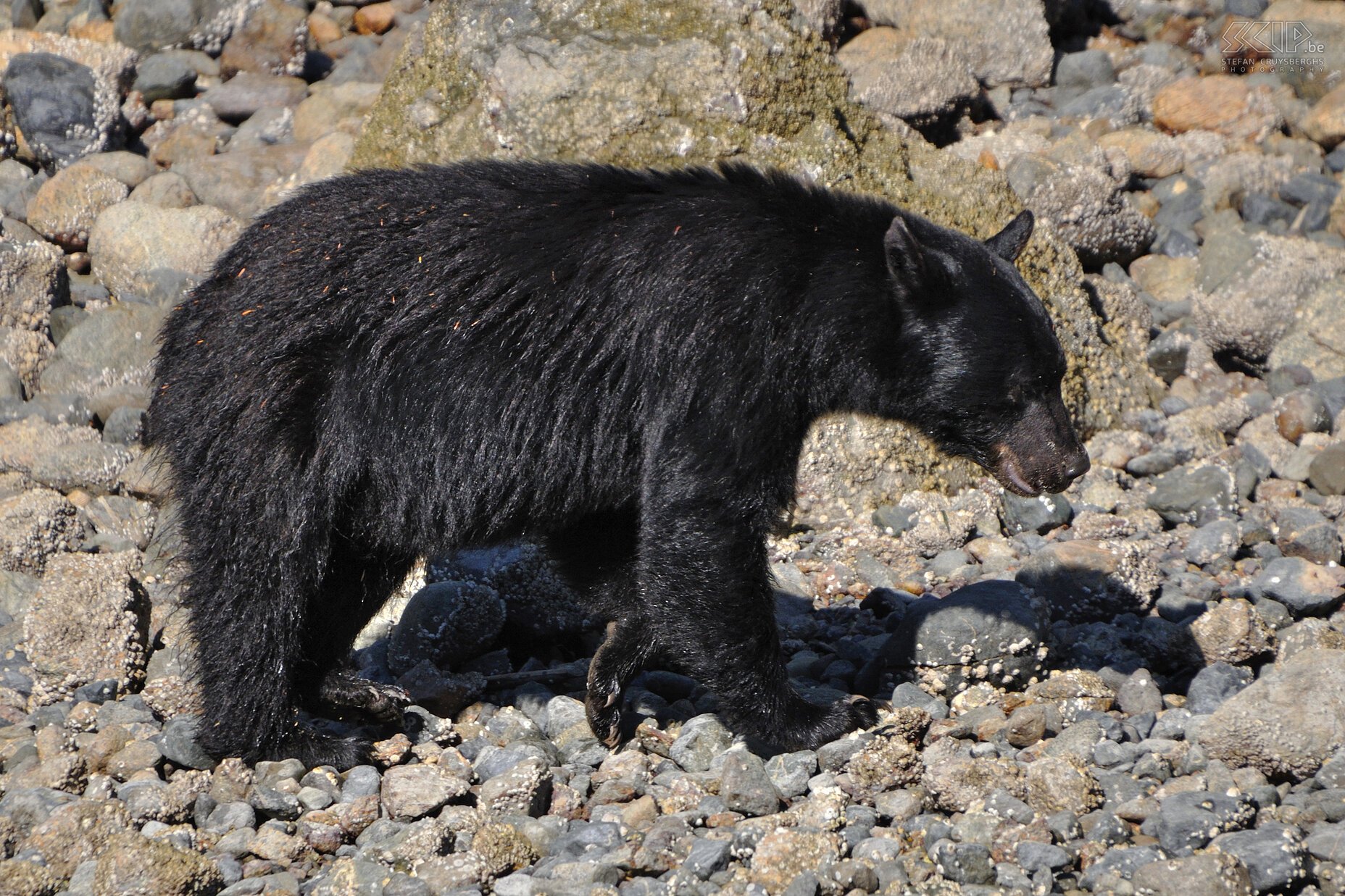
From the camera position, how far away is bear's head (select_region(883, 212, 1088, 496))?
15.6 ft

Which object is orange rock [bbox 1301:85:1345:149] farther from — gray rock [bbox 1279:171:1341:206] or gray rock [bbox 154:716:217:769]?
gray rock [bbox 154:716:217:769]

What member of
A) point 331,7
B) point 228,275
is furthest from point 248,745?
point 331,7

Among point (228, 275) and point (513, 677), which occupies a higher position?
point (228, 275)

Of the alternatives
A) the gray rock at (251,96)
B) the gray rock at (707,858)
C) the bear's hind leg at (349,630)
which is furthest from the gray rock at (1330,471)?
the gray rock at (251,96)

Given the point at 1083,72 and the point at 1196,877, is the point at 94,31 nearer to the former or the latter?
the point at 1083,72

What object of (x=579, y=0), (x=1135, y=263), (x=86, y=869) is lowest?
(x=1135, y=263)

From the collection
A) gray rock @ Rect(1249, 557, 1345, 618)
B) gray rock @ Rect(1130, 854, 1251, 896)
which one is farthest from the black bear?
gray rock @ Rect(1249, 557, 1345, 618)

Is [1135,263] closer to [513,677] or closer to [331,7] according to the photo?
[513,677]

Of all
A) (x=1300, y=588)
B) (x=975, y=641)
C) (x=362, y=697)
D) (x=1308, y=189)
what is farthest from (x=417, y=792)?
(x=1308, y=189)

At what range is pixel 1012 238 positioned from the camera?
528 cm

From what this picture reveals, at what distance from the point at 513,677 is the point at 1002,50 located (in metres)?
7.08

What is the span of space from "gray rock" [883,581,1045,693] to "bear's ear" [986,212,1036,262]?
1.29 metres

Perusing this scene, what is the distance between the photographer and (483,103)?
24.0 feet

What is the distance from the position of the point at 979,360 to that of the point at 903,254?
0.53 meters
